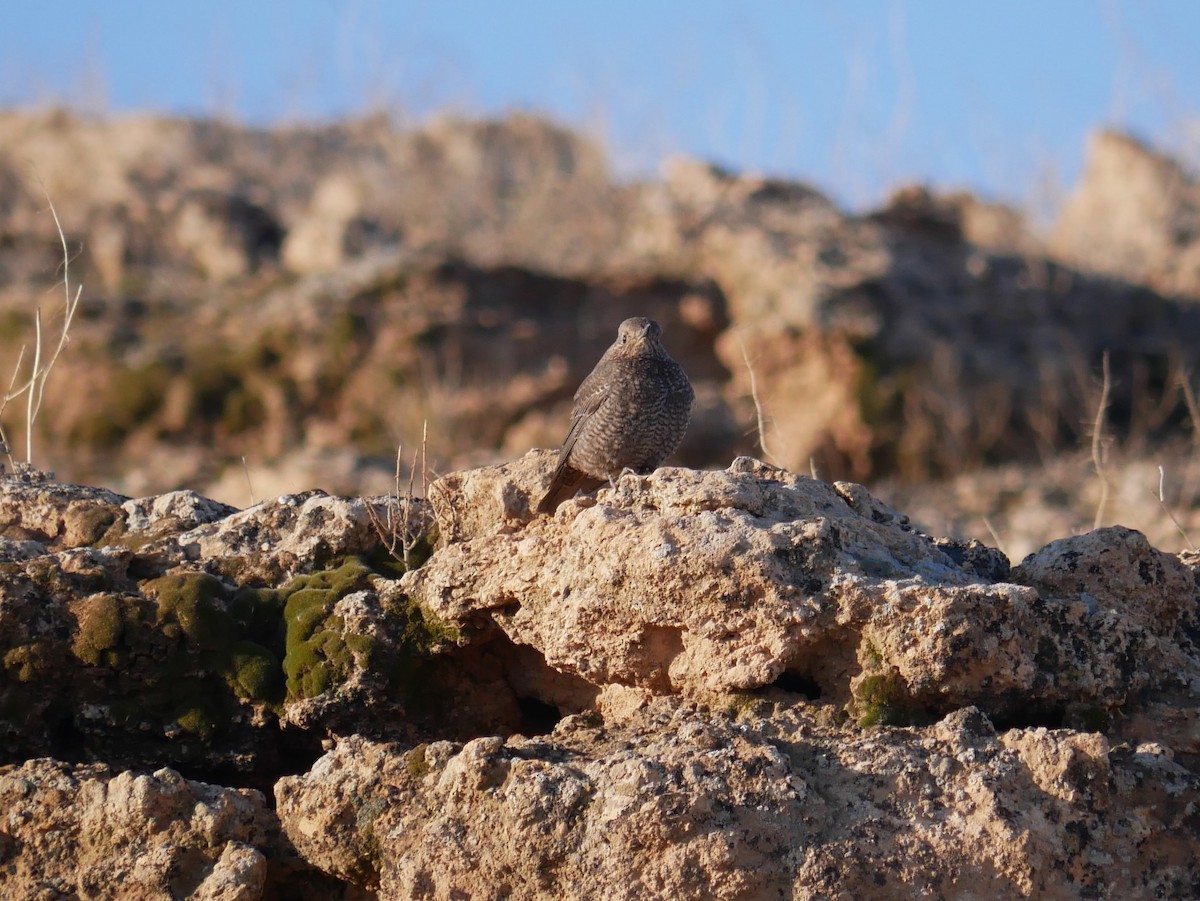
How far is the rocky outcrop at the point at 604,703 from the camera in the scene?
3838 mm

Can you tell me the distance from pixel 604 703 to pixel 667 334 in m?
11.9


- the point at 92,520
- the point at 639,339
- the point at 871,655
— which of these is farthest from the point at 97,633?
the point at 639,339

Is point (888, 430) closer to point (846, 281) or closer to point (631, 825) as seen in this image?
point (846, 281)

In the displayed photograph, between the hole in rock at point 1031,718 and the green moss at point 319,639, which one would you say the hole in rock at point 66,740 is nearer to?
the green moss at point 319,639

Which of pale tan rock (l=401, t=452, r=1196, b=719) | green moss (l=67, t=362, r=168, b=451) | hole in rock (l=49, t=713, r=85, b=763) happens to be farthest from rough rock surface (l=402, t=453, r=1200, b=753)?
green moss (l=67, t=362, r=168, b=451)

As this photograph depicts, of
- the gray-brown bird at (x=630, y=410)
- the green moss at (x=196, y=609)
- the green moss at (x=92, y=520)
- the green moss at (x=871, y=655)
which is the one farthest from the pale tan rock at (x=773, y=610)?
the gray-brown bird at (x=630, y=410)

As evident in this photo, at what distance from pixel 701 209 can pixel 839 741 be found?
1395 centimetres

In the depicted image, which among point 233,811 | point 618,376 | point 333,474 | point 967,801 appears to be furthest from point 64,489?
point 333,474

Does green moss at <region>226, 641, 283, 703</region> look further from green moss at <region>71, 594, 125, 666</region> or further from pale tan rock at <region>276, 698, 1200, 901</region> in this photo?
pale tan rock at <region>276, 698, 1200, 901</region>

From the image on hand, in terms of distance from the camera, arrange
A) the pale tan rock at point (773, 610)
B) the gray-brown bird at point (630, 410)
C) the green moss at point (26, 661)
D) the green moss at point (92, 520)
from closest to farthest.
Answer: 1. the pale tan rock at point (773, 610)
2. the green moss at point (26, 661)
3. the green moss at point (92, 520)
4. the gray-brown bird at point (630, 410)

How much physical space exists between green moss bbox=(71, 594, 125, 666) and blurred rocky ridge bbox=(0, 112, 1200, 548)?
7.92 m

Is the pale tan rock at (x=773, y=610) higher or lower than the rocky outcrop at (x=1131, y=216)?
lower

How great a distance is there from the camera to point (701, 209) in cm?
1758

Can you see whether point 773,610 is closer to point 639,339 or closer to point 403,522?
point 403,522
